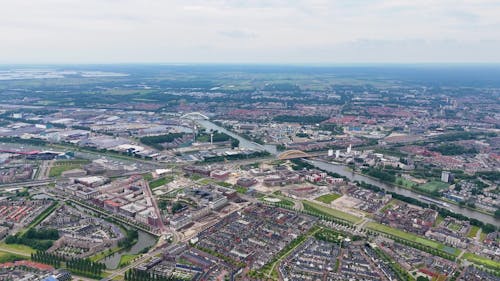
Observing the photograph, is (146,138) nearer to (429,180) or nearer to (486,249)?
(429,180)

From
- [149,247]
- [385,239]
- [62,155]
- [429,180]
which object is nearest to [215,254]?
[149,247]

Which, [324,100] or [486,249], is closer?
[486,249]

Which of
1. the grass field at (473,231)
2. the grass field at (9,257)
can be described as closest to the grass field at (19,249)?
the grass field at (9,257)

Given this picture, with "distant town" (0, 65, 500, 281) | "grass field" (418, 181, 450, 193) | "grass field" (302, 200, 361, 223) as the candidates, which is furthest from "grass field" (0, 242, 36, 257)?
"grass field" (418, 181, 450, 193)

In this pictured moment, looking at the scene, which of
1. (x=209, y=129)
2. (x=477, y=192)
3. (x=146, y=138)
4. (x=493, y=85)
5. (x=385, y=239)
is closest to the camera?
(x=385, y=239)

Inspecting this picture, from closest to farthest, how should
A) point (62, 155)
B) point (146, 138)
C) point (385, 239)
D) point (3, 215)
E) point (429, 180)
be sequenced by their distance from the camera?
point (385, 239) < point (3, 215) < point (429, 180) < point (62, 155) < point (146, 138)

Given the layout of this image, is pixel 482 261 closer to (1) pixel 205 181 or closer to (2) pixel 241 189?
(2) pixel 241 189

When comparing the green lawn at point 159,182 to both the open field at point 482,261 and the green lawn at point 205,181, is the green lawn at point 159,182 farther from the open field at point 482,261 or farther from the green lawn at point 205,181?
the open field at point 482,261
